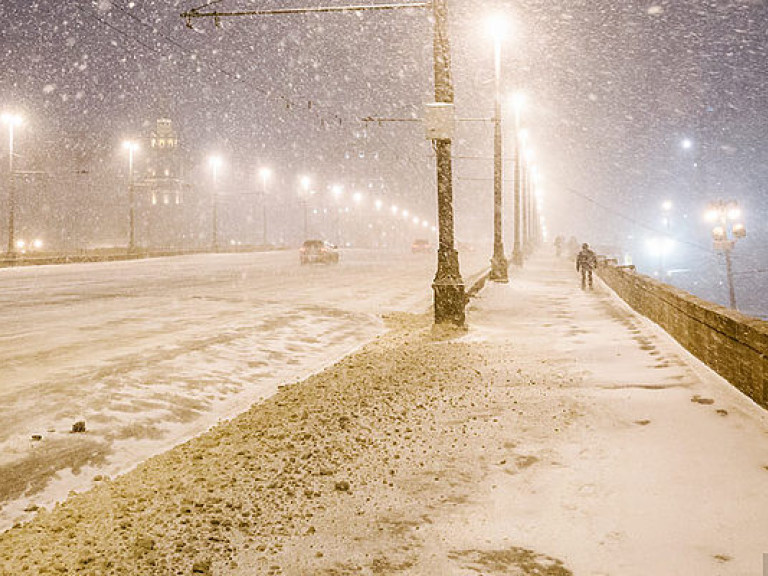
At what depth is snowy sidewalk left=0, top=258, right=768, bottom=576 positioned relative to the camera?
373cm

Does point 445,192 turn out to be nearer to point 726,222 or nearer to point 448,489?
point 448,489

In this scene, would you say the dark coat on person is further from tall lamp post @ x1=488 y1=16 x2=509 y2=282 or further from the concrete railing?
the concrete railing

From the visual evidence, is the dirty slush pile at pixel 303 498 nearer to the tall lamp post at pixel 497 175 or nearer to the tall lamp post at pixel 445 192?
the tall lamp post at pixel 445 192

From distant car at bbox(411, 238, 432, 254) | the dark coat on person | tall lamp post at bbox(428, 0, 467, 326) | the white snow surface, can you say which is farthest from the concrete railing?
distant car at bbox(411, 238, 432, 254)

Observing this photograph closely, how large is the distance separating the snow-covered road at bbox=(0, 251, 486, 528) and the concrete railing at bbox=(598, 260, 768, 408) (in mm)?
5071

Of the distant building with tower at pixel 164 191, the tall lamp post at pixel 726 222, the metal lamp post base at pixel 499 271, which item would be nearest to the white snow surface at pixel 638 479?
the metal lamp post base at pixel 499 271

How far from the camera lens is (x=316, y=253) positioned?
4288 centimetres

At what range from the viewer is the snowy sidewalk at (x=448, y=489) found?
3.73 m

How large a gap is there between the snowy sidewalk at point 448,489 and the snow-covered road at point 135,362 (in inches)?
30.7

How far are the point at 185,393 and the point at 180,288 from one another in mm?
15076

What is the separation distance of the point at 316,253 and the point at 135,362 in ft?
108

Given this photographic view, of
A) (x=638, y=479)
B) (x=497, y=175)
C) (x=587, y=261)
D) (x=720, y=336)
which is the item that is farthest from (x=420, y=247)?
(x=638, y=479)

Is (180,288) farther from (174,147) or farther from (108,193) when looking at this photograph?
(174,147)

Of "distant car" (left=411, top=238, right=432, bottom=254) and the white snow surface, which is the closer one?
the white snow surface
